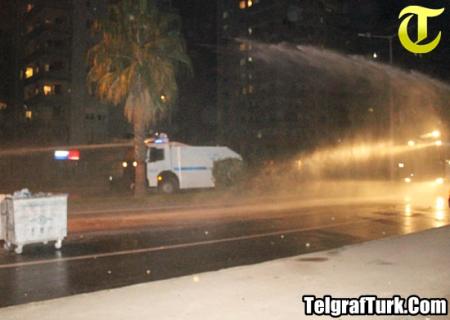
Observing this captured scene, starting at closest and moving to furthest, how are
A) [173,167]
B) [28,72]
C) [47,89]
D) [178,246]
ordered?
[178,246] → [173,167] → [47,89] → [28,72]

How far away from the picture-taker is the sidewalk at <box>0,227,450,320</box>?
6.19 metres

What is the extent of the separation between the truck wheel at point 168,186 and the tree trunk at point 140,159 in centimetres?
161

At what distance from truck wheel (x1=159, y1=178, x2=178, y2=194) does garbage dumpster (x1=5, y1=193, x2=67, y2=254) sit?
1471 cm

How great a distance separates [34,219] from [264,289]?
6258 mm

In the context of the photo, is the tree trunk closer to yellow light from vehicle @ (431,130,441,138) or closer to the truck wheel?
the truck wheel

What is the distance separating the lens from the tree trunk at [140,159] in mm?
25062

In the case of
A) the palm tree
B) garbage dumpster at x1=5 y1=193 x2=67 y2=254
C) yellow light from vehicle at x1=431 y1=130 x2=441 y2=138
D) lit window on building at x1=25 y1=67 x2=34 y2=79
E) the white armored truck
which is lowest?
garbage dumpster at x1=5 y1=193 x2=67 y2=254

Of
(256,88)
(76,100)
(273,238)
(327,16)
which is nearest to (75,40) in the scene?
(76,100)

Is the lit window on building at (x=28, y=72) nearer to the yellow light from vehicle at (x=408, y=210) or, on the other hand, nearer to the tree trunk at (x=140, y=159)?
the tree trunk at (x=140, y=159)

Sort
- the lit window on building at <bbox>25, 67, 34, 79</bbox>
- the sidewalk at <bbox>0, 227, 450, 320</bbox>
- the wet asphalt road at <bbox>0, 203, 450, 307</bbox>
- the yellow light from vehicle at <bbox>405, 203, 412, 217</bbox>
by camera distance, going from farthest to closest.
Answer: the lit window on building at <bbox>25, 67, 34, 79</bbox>, the yellow light from vehicle at <bbox>405, 203, 412, 217</bbox>, the wet asphalt road at <bbox>0, 203, 450, 307</bbox>, the sidewalk at <bbox>0, 227, 450, 320</bbox>

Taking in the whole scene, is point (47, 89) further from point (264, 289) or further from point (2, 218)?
point (264, 289)

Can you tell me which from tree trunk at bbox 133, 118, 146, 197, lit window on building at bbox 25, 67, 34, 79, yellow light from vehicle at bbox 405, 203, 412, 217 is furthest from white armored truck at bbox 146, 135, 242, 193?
lit window on building at bbox 25, 67, 34, 79

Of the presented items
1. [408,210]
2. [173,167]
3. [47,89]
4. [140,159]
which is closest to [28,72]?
[47,89]

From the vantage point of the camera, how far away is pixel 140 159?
83.7 feet
